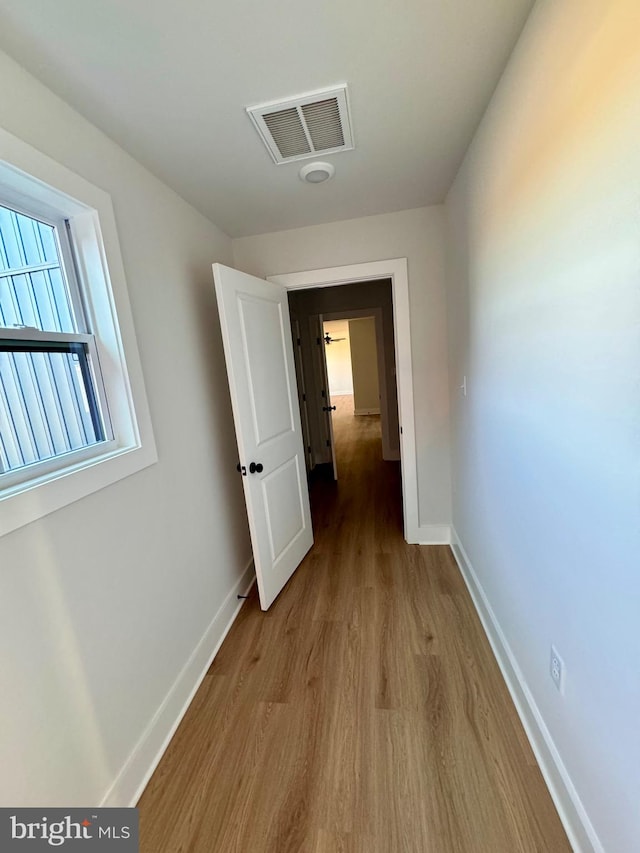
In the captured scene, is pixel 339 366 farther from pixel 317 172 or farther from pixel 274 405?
pixel 317 172

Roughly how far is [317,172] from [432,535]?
94.5 inches

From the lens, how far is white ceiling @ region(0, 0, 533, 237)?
0.93 meters

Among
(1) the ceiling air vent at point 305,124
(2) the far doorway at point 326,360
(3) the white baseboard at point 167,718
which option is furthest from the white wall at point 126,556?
(2) the far doorway at point 326,360

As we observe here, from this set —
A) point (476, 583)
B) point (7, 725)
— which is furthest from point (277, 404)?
point (7, 725)

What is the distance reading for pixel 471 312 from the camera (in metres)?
1.75

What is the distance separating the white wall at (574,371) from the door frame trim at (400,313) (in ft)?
2.71

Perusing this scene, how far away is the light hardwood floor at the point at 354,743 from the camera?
1.06m

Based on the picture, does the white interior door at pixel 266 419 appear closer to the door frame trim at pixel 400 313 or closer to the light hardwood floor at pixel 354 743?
the door frame trim at pixel 400 313

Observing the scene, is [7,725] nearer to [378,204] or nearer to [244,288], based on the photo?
[244,288]

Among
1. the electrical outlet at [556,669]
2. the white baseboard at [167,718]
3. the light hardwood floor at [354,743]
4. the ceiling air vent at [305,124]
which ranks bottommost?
the light hardwood floor at [354,743]

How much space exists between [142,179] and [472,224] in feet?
4.94

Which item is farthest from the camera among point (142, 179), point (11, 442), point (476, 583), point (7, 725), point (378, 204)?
point (378, 204)

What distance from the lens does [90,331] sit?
130 cm

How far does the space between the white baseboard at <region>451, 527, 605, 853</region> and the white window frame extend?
171cm
